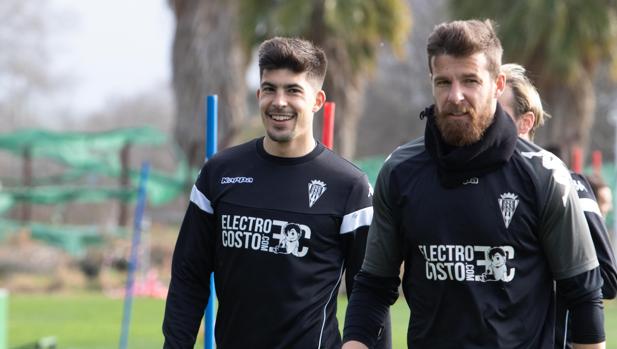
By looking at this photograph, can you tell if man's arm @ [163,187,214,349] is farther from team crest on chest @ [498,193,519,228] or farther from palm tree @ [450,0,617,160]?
palm tree @ [450,0,617,160]

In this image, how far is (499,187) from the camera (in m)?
3.99

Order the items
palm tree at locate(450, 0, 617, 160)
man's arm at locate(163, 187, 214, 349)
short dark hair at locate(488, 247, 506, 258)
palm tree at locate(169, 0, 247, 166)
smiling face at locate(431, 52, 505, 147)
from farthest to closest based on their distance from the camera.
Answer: palm tree at locate(450, 0, 617, 160), palm tree at locate(169, 0, 247, 166), man's arm at locate(163, 187, 214, 349), short dark hair at locate(488, 247, 506, 258), smiling face at locate(431, 52, 505, 147)

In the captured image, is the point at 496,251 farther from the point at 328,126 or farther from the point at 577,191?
the point at 328,126

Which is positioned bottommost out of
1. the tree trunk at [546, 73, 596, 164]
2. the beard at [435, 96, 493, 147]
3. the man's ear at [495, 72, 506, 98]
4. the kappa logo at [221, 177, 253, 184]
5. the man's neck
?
the kappa logo at [221, 177, 253, 184]

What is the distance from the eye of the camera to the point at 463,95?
152 inches

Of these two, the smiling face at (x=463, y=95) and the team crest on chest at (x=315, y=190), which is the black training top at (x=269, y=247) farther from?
the smiling face at (x=463, y=95)

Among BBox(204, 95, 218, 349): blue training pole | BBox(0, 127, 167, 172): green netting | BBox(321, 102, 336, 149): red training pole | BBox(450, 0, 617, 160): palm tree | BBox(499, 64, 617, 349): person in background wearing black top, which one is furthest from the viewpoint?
BBox(0, 127, 167, 172): green netting

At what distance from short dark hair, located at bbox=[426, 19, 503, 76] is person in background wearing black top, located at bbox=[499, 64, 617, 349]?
0.56 metres

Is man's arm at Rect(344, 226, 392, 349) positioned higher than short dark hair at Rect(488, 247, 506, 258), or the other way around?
short dark hair at Rect(488, 247, 506, 258)

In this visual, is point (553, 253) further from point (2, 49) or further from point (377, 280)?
point (2, 49)

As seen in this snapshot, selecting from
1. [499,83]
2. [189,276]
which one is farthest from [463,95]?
[189,276]

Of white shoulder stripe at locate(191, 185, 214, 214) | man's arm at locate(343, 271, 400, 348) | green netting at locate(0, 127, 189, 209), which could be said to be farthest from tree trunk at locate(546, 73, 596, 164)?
man's arm at locate(343, 271, 400, 348)

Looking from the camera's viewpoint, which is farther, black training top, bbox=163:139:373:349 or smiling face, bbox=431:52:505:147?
black training top, bbox=163:139:373:349

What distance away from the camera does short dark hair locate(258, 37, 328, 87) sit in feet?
16.9
